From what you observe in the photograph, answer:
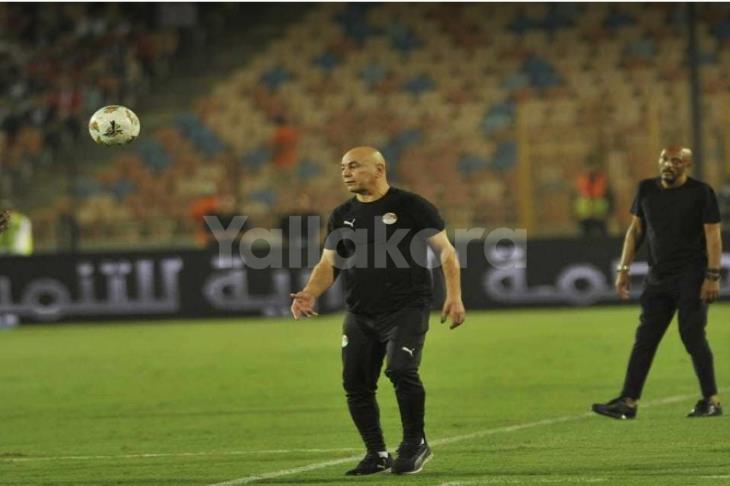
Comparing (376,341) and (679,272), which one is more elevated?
(679,272)

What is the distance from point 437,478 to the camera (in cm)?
935

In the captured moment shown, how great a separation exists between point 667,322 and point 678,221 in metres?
0.75

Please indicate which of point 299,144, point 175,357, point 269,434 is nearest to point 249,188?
point 299,144

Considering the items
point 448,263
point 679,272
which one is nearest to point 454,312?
point 448,263

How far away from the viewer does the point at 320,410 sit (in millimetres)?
13727

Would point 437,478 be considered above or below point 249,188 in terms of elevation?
below

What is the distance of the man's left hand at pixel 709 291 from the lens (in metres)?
12.0

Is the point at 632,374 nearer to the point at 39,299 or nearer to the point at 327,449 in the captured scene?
the point at 327,449

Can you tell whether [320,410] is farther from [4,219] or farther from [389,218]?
[389,218]

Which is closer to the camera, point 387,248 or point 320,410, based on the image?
point 387,248

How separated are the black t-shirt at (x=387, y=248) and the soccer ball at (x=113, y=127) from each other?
201 centimetres

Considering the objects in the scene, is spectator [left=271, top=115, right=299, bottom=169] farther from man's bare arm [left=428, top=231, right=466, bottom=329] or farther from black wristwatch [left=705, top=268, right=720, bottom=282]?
man's bare arm [left=428, top=231, right=466, bottom=329]

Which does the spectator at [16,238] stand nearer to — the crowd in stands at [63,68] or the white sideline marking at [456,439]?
the crowd in stands at [63,68]

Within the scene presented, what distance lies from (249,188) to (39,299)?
6.51 metres
